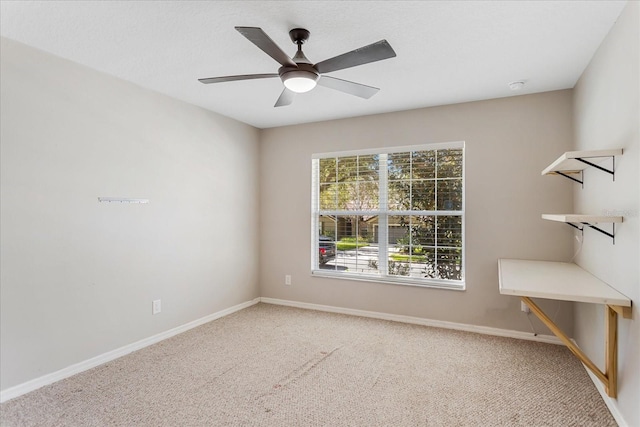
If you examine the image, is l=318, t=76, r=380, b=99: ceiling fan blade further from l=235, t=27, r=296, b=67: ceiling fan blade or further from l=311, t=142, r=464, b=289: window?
l=311, t=142, r=464, b=289: window

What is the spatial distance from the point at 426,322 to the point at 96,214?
329 cm

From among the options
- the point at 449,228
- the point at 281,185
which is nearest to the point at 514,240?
the point at 449,228

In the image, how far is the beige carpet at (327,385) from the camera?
6.75 feet

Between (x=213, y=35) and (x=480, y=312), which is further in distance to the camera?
(x=480, y=312)

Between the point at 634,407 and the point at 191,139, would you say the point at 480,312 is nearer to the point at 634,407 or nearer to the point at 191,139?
the point at 634,407

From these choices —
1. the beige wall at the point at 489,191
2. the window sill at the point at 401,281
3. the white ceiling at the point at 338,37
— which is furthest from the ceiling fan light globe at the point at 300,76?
the window sill at the point at 401,281

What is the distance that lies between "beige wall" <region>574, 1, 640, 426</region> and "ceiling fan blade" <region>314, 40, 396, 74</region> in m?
1.27

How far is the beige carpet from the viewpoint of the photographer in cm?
206

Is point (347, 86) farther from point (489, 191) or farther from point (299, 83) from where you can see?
point (489, 191)

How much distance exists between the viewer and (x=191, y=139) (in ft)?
12.0

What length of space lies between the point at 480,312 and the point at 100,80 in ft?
13.2

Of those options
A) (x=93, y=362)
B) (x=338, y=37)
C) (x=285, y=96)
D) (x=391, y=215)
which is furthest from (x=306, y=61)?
(x=93, y=362)

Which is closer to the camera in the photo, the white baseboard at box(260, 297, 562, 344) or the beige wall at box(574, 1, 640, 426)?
the beige wall at box(574, 1, 640, 426)

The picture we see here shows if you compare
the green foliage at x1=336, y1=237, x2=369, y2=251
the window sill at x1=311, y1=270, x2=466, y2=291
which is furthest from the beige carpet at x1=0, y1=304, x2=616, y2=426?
the green foliage at x1=336, y1=237, x2=369, y2=251
